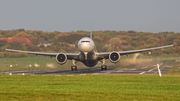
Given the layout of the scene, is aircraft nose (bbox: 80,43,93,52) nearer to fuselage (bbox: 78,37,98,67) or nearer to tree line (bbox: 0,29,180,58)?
fuselage (bbox: 78,37,98,67)

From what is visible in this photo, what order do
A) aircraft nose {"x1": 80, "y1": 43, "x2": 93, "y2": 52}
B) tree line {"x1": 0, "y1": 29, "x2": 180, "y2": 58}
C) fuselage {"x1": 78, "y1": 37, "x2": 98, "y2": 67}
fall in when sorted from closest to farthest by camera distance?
aircraft nose {"x1": 80, "y1": 43, "x2": 93, "y2": 52} → fuselage {"x1": 78, "y1": 37, "x2": 98, "y2": 67} → tree line {"x1": 0, "y1": 29, "x2": 180, "y2": 58}

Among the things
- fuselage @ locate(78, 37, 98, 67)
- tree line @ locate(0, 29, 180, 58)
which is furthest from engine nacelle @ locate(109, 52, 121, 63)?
tree line @ locate(0, 29, 180, 58)

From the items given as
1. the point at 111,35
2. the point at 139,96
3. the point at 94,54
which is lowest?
the point at 139,96

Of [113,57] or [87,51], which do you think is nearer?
[87,51]

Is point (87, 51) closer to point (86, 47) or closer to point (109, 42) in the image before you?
point (86, 47)

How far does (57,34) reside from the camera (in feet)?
236

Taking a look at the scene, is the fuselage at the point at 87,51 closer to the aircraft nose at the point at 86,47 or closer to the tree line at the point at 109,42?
the aircraft nose at the point at 86,47

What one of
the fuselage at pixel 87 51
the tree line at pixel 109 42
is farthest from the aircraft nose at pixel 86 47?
the tree line at pixel 109 42

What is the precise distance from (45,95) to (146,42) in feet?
162

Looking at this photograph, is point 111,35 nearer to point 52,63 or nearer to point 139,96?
point 52,63

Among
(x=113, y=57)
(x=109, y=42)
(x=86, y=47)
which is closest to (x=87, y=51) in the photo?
(x=86, y=47)

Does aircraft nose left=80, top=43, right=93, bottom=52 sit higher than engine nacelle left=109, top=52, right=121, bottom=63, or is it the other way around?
aircraft nose left=80, top=43, right=93, bottom=52

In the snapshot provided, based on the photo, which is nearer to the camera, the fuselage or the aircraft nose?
the aircraft nose

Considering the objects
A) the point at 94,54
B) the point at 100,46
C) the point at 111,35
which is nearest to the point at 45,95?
the point at 94,54
